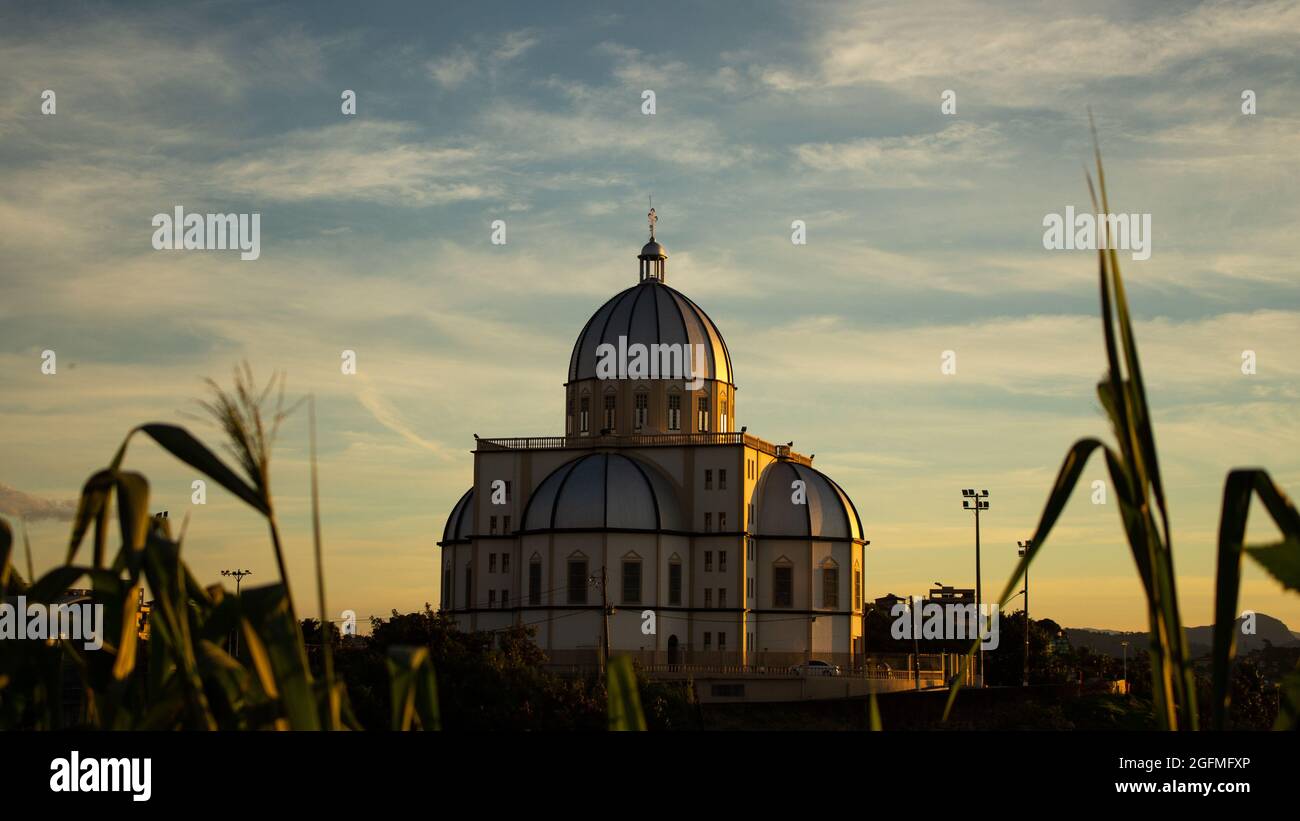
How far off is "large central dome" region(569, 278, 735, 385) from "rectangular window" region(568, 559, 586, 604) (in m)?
11.7

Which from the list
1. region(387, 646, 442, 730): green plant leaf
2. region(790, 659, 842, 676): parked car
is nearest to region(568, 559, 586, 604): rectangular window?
region(790, 659, 842, 676): parked car

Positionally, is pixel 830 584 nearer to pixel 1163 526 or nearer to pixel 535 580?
pixel 535 580

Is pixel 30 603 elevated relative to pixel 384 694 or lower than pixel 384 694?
elevated

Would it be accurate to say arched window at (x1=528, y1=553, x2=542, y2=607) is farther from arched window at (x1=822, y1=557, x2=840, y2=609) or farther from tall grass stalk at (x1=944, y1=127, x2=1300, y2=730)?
tall grass stalk at (x1=944, y1=127, x2=1300, y2=730)

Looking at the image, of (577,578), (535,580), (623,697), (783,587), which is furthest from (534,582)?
(623,697)

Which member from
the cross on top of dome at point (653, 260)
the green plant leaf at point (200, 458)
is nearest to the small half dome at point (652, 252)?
the cross on top of dome at point (653, 260)
